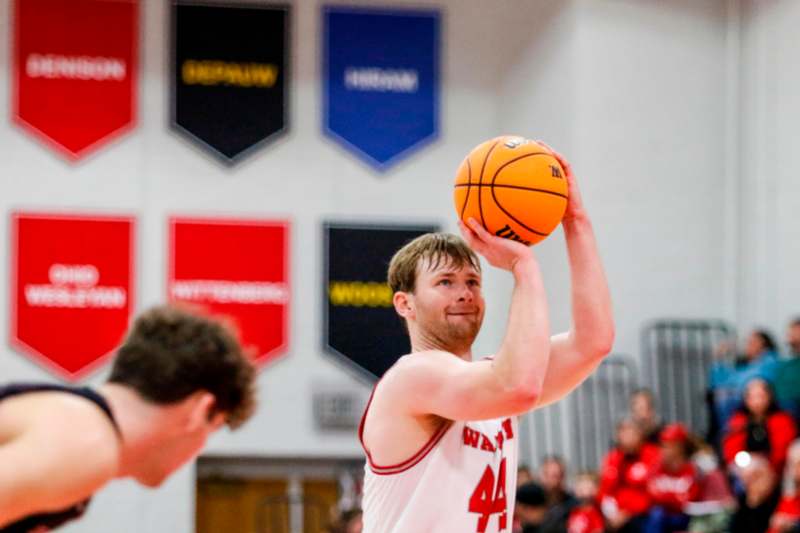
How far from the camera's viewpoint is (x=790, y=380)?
14.2 metres

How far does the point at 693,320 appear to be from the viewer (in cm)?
1725

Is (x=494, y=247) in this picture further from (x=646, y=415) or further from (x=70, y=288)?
(x=70, y=288)

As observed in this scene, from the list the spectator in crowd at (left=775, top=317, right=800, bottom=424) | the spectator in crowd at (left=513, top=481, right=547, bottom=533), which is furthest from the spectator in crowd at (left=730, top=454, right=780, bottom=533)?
the spectator in crowd at (left=775, top=317, right=800, bottom=424)

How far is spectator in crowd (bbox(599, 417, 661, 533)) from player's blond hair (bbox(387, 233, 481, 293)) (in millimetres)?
8794

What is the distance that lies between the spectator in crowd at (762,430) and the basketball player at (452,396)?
27.4 feet

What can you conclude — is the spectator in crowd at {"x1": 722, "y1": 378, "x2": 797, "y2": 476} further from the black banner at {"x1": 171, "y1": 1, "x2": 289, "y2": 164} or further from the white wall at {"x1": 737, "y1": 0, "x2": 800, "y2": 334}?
the black banner at {"x1": 171, "y1": 1, "x2": 289, "y2": 164}

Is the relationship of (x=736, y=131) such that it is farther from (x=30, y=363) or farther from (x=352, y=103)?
(x=30, y=363)

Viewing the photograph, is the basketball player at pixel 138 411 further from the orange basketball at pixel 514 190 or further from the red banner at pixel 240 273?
the red banner at pixel 240 273

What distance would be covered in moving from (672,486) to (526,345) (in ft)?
30.7

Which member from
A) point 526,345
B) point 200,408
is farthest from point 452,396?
point 200,408

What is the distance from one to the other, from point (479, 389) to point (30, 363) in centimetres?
1375

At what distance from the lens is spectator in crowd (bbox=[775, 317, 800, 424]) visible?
46.3 feet

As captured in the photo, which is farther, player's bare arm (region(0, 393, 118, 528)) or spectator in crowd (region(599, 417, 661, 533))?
spectator in crowd (region(599, 417, 661, 533))

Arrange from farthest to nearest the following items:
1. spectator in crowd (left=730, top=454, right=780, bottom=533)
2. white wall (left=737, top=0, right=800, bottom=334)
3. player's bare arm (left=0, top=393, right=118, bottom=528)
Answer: white wall (left=737, top=0, right=800, bottom=334) → spectator in crowd (left=730, top=454, right=780, bottom=533) → player's bare arm (left=0, top=393, right=118, bottom=528)
